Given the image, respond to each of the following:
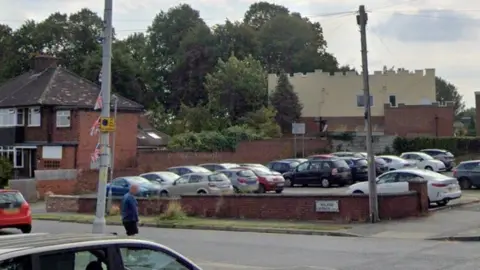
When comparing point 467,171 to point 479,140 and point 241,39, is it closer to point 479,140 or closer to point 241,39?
point 479,140

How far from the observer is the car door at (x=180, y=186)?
33.2 meters

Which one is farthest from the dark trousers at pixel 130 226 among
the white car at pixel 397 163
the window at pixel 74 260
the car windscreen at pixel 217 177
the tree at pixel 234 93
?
the tree at pixel 234 93

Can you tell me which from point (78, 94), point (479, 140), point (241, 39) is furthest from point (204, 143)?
point (241, 39)

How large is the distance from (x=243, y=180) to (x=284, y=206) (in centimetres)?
832

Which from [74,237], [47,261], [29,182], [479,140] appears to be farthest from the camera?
[479,140]

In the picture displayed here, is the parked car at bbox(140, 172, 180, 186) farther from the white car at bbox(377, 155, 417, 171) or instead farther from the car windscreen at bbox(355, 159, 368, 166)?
the white car at bbox(377, 155, 417, 171)

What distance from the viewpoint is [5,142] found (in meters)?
51.5

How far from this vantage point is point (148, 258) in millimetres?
5922

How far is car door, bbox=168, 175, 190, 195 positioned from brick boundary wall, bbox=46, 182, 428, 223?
319cm

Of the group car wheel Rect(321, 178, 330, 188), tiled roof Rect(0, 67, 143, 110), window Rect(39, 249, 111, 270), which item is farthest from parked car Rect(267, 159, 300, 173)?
window Rect(39, 249, 111, 270)

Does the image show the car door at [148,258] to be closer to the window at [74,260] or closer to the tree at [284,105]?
the window at [74,260]

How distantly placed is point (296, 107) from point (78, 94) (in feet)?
89.4

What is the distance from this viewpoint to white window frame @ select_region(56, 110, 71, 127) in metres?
49.0

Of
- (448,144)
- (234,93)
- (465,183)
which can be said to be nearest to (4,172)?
(465,183)
